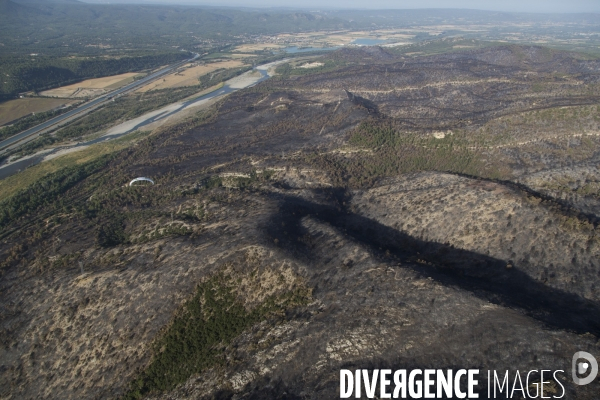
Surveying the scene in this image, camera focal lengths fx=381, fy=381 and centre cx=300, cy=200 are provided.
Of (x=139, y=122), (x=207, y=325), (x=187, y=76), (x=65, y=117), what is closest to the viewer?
(x=207, y=325)

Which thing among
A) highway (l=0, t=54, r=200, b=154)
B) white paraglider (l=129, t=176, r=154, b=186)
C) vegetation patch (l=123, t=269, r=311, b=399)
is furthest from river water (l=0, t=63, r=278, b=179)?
vegetation patch (l=123, t=269, r=311, b=399)

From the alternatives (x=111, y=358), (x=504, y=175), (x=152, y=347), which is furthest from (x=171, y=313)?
(x=504, y=175)

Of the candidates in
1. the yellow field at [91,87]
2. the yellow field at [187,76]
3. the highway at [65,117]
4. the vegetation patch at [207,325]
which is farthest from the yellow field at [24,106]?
the vegetation patch at [207,325]

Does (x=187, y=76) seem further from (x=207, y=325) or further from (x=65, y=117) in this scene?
(x=207, y=325)

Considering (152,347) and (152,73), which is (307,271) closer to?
(152,347)

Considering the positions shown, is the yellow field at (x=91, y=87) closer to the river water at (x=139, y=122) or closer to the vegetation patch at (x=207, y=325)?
the river water at (x=139, y=122)

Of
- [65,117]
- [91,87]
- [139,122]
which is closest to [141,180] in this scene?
[139,122]
